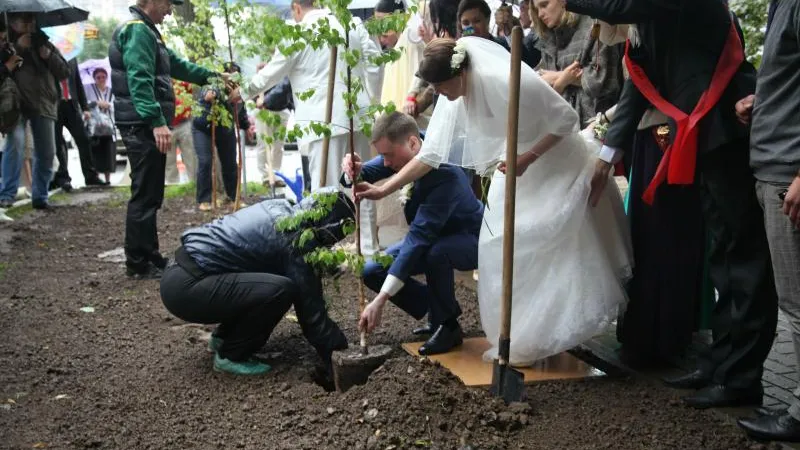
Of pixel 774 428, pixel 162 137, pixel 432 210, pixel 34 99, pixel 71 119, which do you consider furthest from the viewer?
pixel 71 119

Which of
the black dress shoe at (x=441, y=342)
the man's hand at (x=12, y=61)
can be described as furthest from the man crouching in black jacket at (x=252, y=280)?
the man's hand at (x=12, y=61)

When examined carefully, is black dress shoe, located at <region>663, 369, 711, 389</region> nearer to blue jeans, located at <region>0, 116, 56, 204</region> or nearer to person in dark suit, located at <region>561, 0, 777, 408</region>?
person in dark suit, located at <region>561, 0, 777, 408</region>

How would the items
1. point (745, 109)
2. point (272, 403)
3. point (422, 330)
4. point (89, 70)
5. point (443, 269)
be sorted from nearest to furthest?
point (745, 109)
point (272, 403)
point (443, 269)
point (422, 330)
point (89, 70)

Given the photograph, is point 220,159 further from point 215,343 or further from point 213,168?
point 215,343

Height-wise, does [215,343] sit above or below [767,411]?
below

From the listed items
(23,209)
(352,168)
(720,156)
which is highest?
(720,156)

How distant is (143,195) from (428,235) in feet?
9.28

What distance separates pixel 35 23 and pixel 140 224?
347 cm

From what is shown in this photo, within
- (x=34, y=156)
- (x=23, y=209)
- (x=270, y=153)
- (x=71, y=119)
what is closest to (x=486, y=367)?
(x=34, y=156)

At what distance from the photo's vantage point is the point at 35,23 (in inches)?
313

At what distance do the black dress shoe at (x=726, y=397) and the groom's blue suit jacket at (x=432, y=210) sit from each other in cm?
140

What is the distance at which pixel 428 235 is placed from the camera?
12.6 feet

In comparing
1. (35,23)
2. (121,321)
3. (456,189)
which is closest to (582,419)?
(456,189)

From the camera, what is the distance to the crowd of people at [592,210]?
10.2 feet
